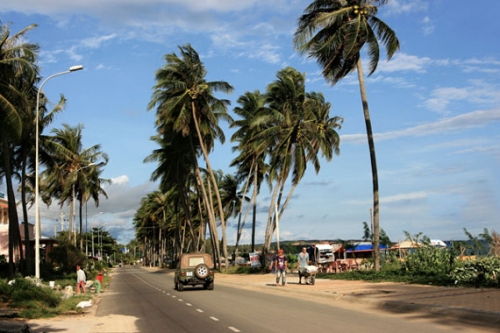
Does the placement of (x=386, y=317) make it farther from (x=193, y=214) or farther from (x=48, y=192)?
(x=193, y=214)

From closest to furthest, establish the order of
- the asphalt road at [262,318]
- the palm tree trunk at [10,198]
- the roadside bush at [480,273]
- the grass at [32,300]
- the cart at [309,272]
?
the asphalt road at [262,318], the roadside bush at [480,273], the grass at [32,300], the cart at [309,272], the palm tree trunk at [10,198]

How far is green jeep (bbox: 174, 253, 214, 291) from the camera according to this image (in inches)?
1042

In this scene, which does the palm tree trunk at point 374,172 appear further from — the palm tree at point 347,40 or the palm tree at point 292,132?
the palm tree at point 292,132

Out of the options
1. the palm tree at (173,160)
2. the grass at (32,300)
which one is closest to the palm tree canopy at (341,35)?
the grass at (32,300)

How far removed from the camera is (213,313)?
1599 cm

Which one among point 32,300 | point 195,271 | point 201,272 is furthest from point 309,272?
point 32,300

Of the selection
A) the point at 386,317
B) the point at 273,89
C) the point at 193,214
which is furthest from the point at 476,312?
the point at 193,214

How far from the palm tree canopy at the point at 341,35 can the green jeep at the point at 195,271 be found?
1149cm

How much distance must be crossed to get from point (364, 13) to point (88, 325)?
809 inches

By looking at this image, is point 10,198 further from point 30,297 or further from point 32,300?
point 32,300

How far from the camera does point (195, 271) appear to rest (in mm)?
26531

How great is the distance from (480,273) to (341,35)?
47.0 ft

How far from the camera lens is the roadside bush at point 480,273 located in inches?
676

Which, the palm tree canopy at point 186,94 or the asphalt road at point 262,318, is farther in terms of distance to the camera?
the palm tree canopy at point 186,94
